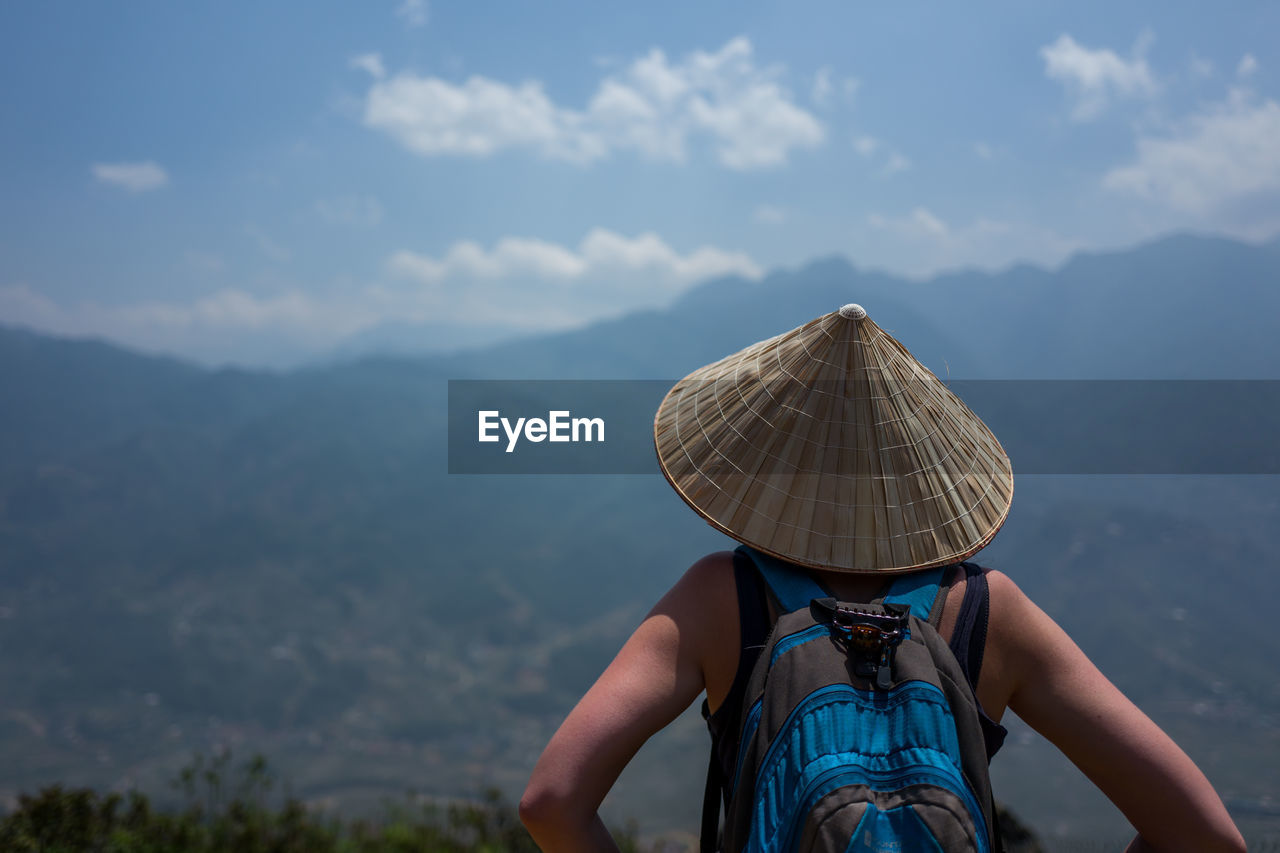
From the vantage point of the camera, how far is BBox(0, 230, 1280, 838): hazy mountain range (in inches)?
3853

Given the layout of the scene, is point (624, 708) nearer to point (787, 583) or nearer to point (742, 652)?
point (742, 652)

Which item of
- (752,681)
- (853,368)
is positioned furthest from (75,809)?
(853,368)

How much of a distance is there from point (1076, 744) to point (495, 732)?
123 meters

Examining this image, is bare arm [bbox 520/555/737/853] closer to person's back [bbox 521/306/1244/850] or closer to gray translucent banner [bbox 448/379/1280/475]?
person's back [bbox 521/306/1244/850]

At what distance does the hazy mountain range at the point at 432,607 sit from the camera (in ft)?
321

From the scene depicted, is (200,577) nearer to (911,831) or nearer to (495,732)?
(495,732)

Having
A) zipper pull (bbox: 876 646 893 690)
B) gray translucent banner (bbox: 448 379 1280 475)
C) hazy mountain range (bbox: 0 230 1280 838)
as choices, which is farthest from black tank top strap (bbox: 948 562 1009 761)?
gray translucent banner (bbox: 448 379 1280 475)

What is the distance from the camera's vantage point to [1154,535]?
137m

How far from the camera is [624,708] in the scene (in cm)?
158

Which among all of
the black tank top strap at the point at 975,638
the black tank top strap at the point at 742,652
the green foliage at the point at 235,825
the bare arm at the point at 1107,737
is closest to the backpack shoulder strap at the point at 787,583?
the black tank top strap at the point at 742,652

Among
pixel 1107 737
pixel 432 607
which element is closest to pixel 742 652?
pixel 1107 737

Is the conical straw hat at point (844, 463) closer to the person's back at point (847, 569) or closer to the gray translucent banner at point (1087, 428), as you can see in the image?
the person's back at point (847, 569)

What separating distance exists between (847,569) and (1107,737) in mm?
629

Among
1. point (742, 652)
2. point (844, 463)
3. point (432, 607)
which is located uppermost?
point (844, 463)
